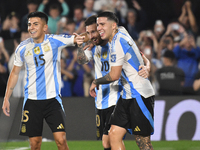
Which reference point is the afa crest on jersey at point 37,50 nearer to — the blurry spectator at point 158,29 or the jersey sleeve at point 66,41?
the jersey sleeve at point 66,41

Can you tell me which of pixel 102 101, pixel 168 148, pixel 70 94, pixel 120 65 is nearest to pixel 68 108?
pixel 70 94

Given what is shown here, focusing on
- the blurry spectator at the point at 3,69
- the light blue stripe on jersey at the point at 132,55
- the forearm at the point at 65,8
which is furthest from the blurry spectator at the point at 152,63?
the light blue stripe on jersey at the point at 132,55

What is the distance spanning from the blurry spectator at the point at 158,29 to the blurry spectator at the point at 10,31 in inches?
134

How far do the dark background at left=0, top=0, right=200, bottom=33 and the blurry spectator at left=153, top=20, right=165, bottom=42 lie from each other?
10cm

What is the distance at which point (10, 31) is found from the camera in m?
8.50

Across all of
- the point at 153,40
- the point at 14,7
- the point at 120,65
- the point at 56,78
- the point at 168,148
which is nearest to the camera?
the point at 120,65

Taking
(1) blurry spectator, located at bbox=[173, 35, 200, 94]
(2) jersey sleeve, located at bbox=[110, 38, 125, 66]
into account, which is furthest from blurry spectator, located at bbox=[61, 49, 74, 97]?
(2) jersey sleeve, located at bbox=[110, 38, 125, 66]

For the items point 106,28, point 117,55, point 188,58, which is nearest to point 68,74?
point 188,58

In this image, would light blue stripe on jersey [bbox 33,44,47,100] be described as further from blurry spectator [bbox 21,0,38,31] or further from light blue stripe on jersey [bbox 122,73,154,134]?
blurry spectator [bbox 21,0,38,31]

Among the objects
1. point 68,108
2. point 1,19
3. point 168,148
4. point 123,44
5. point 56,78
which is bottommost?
point 168,148

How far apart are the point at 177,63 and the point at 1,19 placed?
4.55 m

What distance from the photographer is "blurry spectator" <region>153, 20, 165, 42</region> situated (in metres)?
8.37

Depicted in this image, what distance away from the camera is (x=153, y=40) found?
27.2 ft

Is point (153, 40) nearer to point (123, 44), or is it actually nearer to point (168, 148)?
point (168, 148)
